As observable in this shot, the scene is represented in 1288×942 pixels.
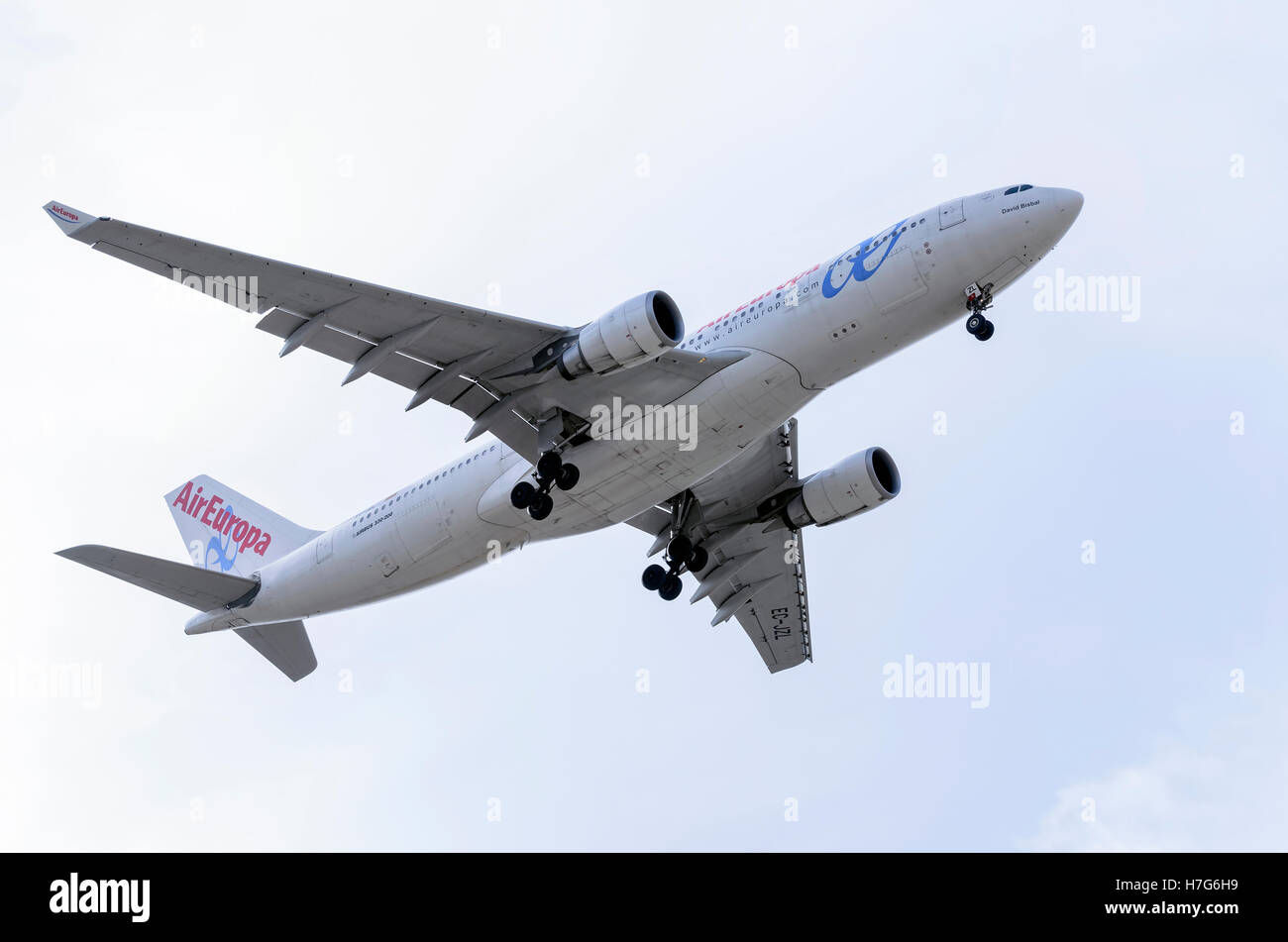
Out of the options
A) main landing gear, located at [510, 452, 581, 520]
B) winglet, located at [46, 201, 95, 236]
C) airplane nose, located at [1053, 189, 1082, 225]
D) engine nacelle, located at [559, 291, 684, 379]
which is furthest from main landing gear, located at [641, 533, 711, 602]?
winglet, located at [46, 201, 95, 236]

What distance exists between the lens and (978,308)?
27406 millimetres

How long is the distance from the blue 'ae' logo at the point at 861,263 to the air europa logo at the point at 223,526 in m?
18.6

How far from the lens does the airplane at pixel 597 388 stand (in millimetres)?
27406

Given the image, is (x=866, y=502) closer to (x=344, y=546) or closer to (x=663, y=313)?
(x=663, y=313)

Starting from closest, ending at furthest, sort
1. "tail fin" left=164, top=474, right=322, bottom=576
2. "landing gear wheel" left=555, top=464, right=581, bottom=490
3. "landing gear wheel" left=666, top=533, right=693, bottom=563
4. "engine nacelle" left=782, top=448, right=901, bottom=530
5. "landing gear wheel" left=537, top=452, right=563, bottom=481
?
1. "landing gear wheel" left=537, top=452, right=563, bottom=481
2. "landing gear wheel" left=555, top=464, right=581, bottom=490
3. "engine nacelle" left=782, top=448, right=901, bottom=530
4. "landing gear wheel" left=666, top=533, right=693, bottom=563
5. "tail fin" left=164, top=474, right=322, bottom=576

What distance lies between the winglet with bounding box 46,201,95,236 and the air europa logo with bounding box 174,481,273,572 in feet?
46.5

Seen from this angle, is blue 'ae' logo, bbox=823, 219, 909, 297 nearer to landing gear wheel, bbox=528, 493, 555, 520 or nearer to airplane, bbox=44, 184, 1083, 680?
airplane, bbox=44, 184, 1083, 680

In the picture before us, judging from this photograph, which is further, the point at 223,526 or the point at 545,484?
the point at 223,526

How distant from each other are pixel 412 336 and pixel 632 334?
15.8 feet

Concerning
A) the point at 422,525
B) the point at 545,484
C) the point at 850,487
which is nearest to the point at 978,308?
the point at 850,487

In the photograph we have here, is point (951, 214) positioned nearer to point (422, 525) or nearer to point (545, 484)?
point (545, 484)

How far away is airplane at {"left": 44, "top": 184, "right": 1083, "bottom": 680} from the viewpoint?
2741cm

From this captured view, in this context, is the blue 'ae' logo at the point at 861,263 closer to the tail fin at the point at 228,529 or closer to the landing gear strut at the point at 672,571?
the landing gear strut at the point at 672,571
